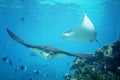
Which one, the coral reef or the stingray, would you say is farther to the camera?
the stingray

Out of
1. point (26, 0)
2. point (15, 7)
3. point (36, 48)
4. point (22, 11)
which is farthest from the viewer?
point (22, 11)

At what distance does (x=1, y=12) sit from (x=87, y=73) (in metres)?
30.4

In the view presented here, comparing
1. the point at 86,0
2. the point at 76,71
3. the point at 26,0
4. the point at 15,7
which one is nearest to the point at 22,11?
the point at 15,7

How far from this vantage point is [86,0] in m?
28.7

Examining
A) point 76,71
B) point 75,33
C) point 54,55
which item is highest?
point 75,33

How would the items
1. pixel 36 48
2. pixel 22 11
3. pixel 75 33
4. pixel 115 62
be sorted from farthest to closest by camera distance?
pixel 22 11
pixel 75 33
pixel 115 62
pixel 36 48

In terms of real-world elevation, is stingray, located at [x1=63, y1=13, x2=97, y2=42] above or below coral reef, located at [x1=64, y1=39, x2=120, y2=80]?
above

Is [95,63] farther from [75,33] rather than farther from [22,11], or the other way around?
[22,11]

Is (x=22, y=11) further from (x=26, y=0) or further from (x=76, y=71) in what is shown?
(x=76, y=71)

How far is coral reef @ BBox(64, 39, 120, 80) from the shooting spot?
246 inches

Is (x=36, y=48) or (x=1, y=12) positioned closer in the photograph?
(x=36, y=48)

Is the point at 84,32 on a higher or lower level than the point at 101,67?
higher

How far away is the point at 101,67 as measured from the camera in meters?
6.82

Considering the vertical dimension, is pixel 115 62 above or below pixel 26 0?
below
